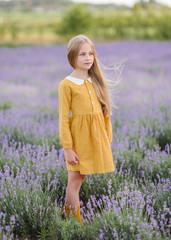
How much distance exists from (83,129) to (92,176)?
2.56 feet

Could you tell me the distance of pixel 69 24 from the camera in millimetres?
34312

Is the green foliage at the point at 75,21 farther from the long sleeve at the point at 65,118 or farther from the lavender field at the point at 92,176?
the long sleeve at the point at 65,118

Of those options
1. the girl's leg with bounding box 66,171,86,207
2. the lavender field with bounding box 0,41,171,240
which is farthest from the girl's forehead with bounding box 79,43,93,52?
the lavender field with bounding box 0,41,171,240

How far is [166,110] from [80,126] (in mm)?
3299

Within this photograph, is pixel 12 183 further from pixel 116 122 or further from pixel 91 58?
pixel 116 122

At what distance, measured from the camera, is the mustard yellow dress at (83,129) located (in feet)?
7.39

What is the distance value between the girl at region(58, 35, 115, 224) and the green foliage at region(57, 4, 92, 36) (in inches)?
1301

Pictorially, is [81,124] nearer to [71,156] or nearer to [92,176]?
[71,156]

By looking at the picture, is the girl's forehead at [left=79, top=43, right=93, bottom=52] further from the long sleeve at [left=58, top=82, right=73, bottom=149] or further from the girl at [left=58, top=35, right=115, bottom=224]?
the long sleeve at [left=58, top=82, right=73, bottom=149]

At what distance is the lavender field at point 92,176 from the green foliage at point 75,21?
27.6 meters

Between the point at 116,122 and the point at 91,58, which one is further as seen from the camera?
the point at 116,122

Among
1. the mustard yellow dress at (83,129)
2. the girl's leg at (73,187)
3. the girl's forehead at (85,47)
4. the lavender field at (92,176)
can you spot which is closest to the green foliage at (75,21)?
the lavender field at (92,176)

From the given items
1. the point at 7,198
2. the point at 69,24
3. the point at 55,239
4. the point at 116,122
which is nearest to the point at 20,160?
the point at 7,198

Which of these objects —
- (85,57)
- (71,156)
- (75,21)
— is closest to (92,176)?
(71,156)
